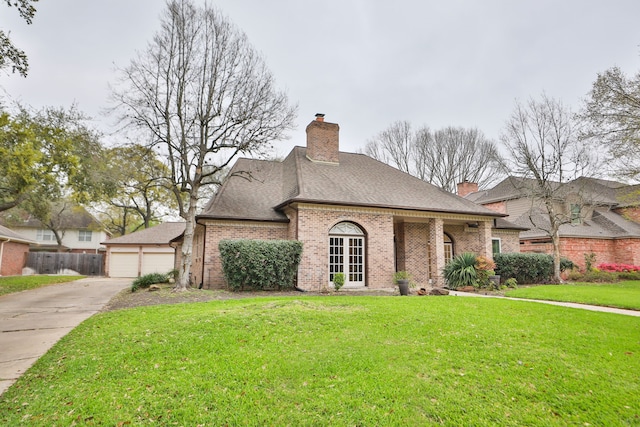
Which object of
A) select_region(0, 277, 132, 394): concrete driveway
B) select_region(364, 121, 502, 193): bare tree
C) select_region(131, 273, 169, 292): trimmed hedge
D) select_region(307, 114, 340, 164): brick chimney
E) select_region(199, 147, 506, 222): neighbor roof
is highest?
select_region(364, 121, 502, 193): bare tree

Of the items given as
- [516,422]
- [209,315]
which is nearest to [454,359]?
[516,422]

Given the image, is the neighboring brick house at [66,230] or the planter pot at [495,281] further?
the neighboring brick house at [66,230]

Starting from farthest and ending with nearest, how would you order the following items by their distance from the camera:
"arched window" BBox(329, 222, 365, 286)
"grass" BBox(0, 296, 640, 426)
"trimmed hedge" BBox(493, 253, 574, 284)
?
"trimmed hedge" BBox(493, 253, 574, 284) < "arched window" BBox(329, 222, 365, 286) < "grass" BBox(0, 296, 640, 426)

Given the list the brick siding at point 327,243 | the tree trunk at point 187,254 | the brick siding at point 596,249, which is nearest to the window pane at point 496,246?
the brick siding at point 596,249

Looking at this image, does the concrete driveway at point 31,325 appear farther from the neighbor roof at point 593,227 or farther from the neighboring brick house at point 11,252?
the neighbor roof at point 593,227

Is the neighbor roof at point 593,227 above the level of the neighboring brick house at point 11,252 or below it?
above

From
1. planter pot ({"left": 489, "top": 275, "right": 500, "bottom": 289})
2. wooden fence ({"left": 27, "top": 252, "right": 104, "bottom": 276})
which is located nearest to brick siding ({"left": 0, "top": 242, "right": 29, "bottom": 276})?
wooden fence ({"left": 27, "top": 252, "right": 104, "bottom": 276})

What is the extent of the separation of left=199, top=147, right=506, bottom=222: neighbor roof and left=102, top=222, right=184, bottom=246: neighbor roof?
505 inches

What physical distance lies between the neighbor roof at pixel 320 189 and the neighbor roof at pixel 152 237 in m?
12.8

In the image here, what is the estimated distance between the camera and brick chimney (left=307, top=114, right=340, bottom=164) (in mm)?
17344

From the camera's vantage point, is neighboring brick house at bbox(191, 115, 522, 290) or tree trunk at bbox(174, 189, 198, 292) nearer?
tree trunk at bbox(174, 189, 198, 292)

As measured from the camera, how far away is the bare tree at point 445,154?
29562 mm

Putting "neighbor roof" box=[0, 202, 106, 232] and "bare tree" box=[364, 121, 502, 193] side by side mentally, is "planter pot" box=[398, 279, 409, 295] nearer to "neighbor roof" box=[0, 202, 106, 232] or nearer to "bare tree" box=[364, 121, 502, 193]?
"bare tree" box=[364, 121, 502, 193]

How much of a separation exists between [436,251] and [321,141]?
7545 millimetres
